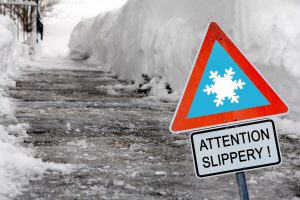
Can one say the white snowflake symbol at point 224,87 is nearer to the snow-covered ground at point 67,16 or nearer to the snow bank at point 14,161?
the snow bank at point 14,161

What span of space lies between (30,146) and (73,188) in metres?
1.24

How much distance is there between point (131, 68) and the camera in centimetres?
1138

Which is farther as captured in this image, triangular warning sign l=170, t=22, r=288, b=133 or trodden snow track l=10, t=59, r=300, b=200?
trodden snow track l=10, t=59, r=300, b=200

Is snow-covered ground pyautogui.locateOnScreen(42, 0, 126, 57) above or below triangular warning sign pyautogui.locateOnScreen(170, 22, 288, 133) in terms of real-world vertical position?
above

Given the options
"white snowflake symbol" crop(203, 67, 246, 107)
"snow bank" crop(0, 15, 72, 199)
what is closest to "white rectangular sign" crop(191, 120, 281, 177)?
"white snowflake symbol" crop(203, 67, 246, 107)

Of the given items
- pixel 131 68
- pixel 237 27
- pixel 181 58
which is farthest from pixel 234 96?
pixel 131 68

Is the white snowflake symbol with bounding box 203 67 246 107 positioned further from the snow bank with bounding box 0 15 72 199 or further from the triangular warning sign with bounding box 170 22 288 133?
the snow bank with bounding box 0 15 72 199

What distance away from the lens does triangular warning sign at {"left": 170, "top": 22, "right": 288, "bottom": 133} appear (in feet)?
8.63

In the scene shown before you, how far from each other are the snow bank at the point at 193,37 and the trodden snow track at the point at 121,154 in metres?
0.95

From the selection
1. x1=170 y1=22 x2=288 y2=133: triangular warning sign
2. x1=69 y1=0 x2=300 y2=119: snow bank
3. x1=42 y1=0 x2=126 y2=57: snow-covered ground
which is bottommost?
x1=170 y1=22 x2=288 y2=133: triangular warning sign

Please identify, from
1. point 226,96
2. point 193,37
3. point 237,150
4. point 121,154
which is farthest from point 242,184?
point 193,37

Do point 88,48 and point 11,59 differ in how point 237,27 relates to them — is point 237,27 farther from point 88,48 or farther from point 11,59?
point 88,48

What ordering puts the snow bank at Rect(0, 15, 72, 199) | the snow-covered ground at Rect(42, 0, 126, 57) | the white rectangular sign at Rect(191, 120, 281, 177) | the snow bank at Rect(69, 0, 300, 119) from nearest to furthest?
1. the white rectangular sign at Rect(191, 120, 281, 177)
2. the snow bank at Rect(0, 15, 72, 199)
3. the snow bank at Rect(69, 0, 300, 119)
4. the snow-covered ground at Rect(42, 0, 126, 57)

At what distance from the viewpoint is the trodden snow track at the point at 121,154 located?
3799 mm
